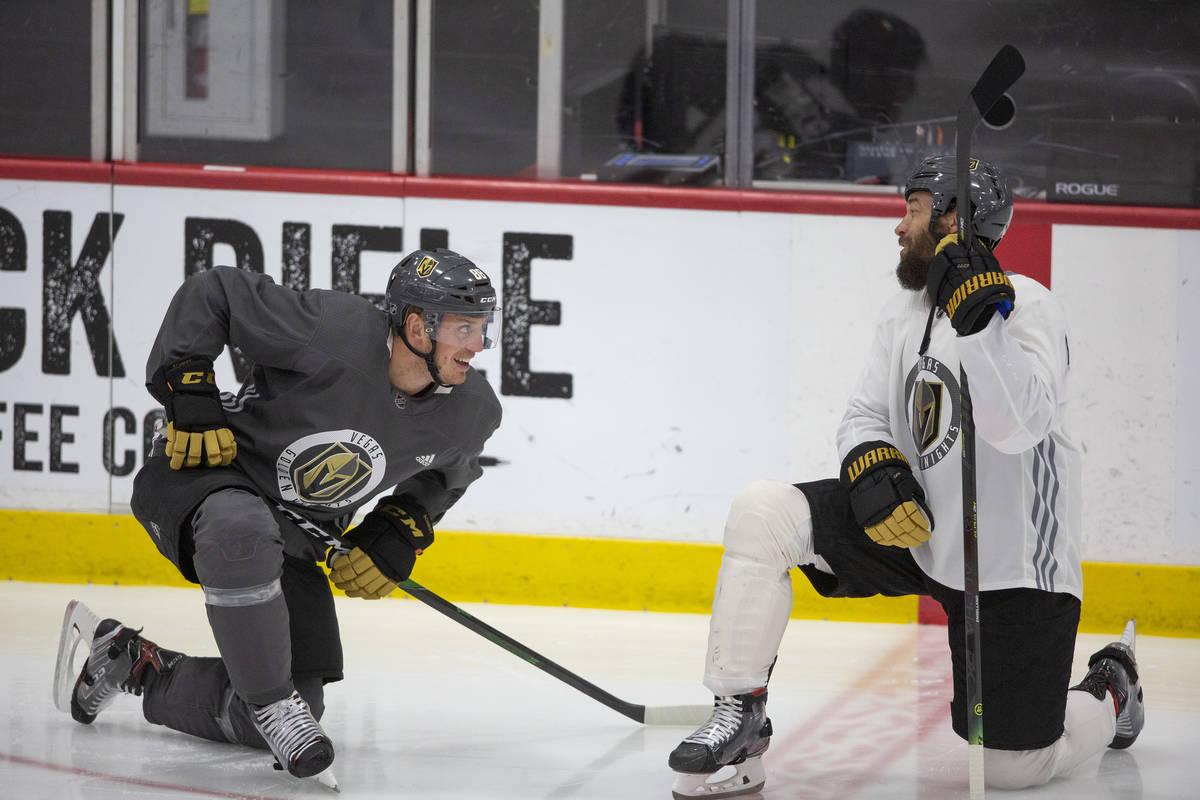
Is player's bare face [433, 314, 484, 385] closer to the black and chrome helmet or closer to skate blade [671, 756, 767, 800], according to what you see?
the black and chrome helmet

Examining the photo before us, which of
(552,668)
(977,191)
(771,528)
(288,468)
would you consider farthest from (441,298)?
(977,191)

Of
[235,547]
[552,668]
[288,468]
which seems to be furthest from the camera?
[552,668]

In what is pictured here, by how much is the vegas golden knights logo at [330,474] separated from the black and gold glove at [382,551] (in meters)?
0.09

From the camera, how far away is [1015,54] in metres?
2.17

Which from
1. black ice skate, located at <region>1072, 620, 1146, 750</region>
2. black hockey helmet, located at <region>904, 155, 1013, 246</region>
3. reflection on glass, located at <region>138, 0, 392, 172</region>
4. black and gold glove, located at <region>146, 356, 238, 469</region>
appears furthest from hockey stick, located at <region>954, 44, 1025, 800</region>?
reflection on glass, located at <region>138, 0, 392, 172</region>

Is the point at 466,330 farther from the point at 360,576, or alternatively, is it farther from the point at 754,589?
the point at 754,589

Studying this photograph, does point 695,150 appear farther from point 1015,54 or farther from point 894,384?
point 1015,54

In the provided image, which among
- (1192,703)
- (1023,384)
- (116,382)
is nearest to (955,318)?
(1023,384)

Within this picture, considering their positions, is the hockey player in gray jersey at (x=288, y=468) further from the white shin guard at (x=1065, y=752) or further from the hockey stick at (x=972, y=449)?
the white shin guard at (x=1065, y=752)

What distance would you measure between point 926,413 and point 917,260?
0.89 ft

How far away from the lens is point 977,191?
2432mm

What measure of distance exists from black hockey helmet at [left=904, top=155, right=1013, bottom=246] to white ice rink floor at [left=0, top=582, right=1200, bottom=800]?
0.98 m

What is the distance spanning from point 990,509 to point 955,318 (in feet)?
1.41

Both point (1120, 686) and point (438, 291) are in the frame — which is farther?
point (1120, 686)
